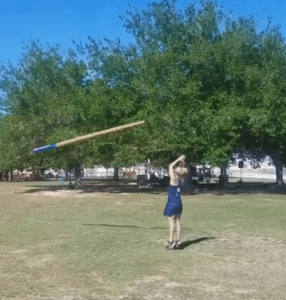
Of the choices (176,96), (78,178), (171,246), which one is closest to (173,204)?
(171,246)

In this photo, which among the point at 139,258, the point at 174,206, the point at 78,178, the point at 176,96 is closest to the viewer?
the point at 139,258

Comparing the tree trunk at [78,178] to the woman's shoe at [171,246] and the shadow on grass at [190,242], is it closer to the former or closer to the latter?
the shadow on grass at [190,242]

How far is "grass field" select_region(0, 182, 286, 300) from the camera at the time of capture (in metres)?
7.32

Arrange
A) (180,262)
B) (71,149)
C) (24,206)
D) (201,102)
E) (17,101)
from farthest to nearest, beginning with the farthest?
(17,101), (71,149), (201,102), (24,206), (180,262)

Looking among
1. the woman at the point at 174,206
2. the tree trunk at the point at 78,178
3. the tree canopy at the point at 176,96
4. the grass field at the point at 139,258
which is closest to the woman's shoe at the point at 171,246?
the woman at the point at 174,206

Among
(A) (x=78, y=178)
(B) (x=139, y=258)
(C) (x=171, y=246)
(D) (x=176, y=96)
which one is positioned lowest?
(B) (x=139, y=258)

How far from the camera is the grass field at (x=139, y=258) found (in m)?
7.32

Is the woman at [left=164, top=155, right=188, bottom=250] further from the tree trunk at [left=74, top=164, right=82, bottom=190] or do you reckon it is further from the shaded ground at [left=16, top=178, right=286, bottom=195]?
the tree trunk at [left=74, top=164, right=82, bottom=190]

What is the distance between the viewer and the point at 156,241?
11.8 meters

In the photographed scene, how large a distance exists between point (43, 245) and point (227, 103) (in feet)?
74.5

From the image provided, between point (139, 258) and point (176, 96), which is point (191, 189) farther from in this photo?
point (139, 258)

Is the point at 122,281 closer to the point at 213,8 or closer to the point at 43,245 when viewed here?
the point at 43,245

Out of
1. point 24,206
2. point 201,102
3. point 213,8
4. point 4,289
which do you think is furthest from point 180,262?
point 213,8

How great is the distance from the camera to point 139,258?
970cm
